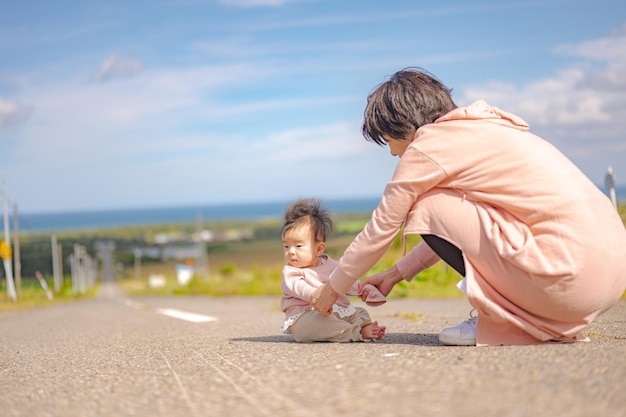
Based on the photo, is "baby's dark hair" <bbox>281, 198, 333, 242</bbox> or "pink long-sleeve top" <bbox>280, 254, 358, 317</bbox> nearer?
"pink long-sleeve top" <bbox>280, 254, 358, 317</bbox>

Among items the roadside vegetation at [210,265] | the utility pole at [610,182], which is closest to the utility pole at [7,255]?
the roadside vegetation at [210,265]

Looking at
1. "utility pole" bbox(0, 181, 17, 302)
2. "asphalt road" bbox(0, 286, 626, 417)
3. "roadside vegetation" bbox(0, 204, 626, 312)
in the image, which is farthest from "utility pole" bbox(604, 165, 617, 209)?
"utility pole" bbox(0, 181, 17, 302)

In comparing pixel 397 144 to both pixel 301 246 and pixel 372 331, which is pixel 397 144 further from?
pixel 372 331

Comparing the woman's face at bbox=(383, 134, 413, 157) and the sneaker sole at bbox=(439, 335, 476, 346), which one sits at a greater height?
the woman's face at bbox=(383, 134, 413, 157)

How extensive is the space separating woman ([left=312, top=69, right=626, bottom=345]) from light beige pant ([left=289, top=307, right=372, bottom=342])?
2.11 feet

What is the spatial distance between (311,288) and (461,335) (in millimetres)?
934

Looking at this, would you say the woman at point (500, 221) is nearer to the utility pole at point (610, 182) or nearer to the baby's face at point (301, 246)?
the baby's face at point (301, 246)

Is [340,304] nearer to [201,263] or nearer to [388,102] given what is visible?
[388,102]

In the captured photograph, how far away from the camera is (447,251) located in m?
3.38

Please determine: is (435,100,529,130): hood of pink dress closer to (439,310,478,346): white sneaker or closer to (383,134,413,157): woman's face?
(383,134,413,157): woman's face

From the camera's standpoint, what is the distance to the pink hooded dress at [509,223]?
306 centimetres

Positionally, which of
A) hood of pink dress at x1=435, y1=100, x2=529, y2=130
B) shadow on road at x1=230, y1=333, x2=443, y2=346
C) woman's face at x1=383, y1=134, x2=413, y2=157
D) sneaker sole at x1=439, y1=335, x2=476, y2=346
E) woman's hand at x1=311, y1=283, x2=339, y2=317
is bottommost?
shadow on road at x1=230, y1=333, x2=443, y2=346

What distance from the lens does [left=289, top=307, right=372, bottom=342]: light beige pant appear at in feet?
13.3

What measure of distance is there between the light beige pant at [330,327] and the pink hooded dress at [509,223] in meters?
0.74
